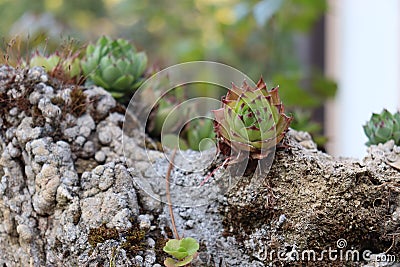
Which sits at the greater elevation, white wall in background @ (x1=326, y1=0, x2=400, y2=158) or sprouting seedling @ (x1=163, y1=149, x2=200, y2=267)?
white wall in background @ (x1=326, y1=0, x2=400, y2=158)

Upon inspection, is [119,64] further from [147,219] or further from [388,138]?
[388,138]

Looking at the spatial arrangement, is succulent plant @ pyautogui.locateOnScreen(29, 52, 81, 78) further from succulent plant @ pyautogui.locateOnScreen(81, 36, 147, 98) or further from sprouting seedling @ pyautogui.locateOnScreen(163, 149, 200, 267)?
sprouting seedling @ pyautogui.locateOnScreen(163, 149, 200, 267)

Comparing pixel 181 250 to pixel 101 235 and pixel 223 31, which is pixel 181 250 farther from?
pixel 223 31

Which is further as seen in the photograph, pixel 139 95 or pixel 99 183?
pixel 139 95

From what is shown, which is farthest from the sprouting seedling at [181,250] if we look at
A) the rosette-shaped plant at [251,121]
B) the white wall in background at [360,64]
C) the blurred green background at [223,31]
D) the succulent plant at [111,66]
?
the white wall in background at [360,64]

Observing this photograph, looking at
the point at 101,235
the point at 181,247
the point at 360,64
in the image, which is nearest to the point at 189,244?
the point at 181,247

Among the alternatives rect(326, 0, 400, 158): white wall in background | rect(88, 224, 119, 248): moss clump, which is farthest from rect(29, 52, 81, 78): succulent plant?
rect(326, 0, 400, 158): white wall in background

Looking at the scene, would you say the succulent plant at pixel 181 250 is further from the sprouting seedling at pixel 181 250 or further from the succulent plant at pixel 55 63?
the succulent plant at pixel 55 63

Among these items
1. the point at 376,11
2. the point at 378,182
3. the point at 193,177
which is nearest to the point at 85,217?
the point at 193,177
